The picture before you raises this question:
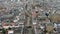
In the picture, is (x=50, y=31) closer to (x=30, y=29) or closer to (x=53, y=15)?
(x=30, y=29)

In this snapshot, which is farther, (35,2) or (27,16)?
(35,2)

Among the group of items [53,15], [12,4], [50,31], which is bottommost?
[50,31]

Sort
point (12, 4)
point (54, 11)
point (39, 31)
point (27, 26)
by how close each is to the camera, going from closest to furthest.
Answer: point (39, 31) < point (27, 26) < point (54, 11) < point (12, 4)

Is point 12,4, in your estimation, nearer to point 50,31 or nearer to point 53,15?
point 53,15

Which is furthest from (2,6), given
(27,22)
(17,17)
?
(27,22)

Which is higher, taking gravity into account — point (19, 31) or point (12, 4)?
point (12, 4)

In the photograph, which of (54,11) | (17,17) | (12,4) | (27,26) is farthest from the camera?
(12,4)
